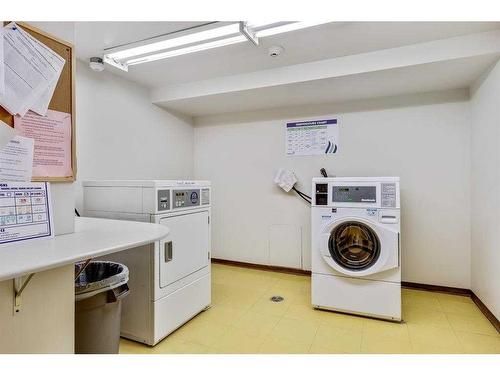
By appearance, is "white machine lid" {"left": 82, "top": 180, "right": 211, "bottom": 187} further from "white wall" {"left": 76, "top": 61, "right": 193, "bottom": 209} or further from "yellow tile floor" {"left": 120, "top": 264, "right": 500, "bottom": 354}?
"yellow tile floor" {"left": 120, "top": 264, "right": 500, "bottom": 354}

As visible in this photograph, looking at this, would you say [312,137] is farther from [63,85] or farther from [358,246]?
[63,85]

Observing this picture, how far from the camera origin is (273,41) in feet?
7.38

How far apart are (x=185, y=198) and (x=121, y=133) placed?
1.20m

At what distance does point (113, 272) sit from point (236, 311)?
4.14ft

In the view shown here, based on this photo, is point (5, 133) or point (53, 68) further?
point (53, 68)

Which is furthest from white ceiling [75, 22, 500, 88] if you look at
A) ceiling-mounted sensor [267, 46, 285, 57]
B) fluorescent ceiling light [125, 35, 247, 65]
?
fluorescent ceiling light [125, 35, 247, 65]

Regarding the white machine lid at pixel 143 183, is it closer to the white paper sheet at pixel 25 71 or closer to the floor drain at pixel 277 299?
the white paper sheet at pixel 25 71

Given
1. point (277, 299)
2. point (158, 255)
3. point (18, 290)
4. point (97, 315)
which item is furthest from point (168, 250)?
point (277, 299)

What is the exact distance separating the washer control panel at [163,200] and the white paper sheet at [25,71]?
3.34 ft

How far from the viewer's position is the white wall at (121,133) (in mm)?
2643

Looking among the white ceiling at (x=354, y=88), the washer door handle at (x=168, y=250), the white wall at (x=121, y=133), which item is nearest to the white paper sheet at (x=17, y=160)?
the washer door handle at (x=168, y=250)

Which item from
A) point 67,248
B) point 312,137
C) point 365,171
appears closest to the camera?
point 67,248

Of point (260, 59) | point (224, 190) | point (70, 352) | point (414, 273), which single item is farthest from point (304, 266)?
point (70, 352)

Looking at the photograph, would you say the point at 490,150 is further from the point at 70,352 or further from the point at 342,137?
the point at 70,352
